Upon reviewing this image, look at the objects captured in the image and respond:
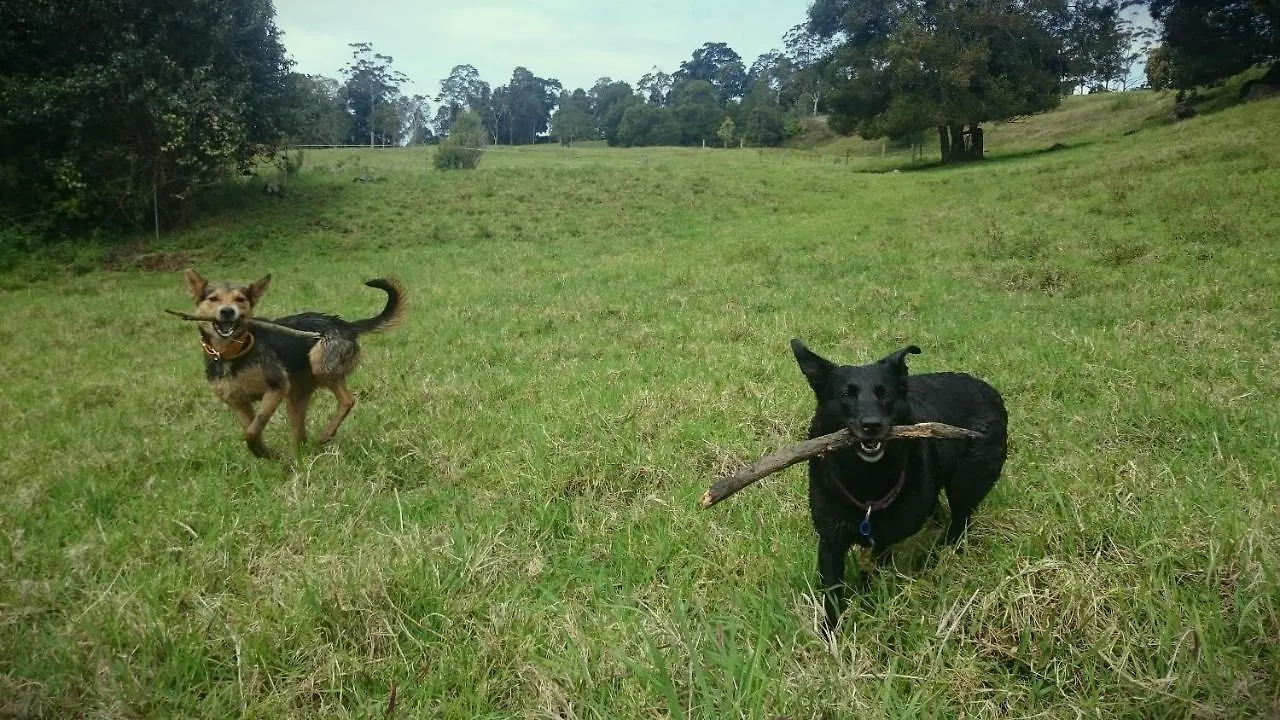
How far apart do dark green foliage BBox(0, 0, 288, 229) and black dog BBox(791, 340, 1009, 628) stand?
73.9 ft

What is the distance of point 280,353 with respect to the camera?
6492 mm

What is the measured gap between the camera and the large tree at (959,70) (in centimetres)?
3928

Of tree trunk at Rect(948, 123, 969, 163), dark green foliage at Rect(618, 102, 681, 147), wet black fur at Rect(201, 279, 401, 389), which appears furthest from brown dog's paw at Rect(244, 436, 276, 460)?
dark green foliage at Rect(618, 102, 681, 147)

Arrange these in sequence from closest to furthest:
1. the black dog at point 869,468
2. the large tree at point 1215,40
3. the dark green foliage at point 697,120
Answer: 1. the black dog at point 869,468
2. the large tree at point 1215,40
3. the dark green foliage at point 697,120

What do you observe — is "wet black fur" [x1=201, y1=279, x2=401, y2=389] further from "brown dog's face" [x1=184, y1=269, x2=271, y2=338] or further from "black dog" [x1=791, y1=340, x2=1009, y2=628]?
"black dog" [x1=791, y1=340, x2=1009, y2=628]

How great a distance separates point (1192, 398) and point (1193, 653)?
4.08m

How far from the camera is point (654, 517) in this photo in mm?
4609

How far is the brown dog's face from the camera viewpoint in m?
6.06

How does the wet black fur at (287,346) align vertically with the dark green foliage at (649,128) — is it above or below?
below

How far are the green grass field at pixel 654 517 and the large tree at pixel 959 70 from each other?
29.4m

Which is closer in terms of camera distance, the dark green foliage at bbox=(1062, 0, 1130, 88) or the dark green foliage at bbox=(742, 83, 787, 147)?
the dark green foliage at bbox=(1062, 0, 1130, 88)

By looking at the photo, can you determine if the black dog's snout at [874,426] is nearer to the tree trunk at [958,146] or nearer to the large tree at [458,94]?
the tree trunk at [958,146]

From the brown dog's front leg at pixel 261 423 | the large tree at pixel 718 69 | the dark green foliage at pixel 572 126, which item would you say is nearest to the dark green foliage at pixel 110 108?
the brown dog's front leg at pixel 261 423

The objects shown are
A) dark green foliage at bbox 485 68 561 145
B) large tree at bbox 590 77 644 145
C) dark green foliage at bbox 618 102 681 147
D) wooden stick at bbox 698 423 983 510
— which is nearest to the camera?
wooden stick at bbox 698 423 983 510
